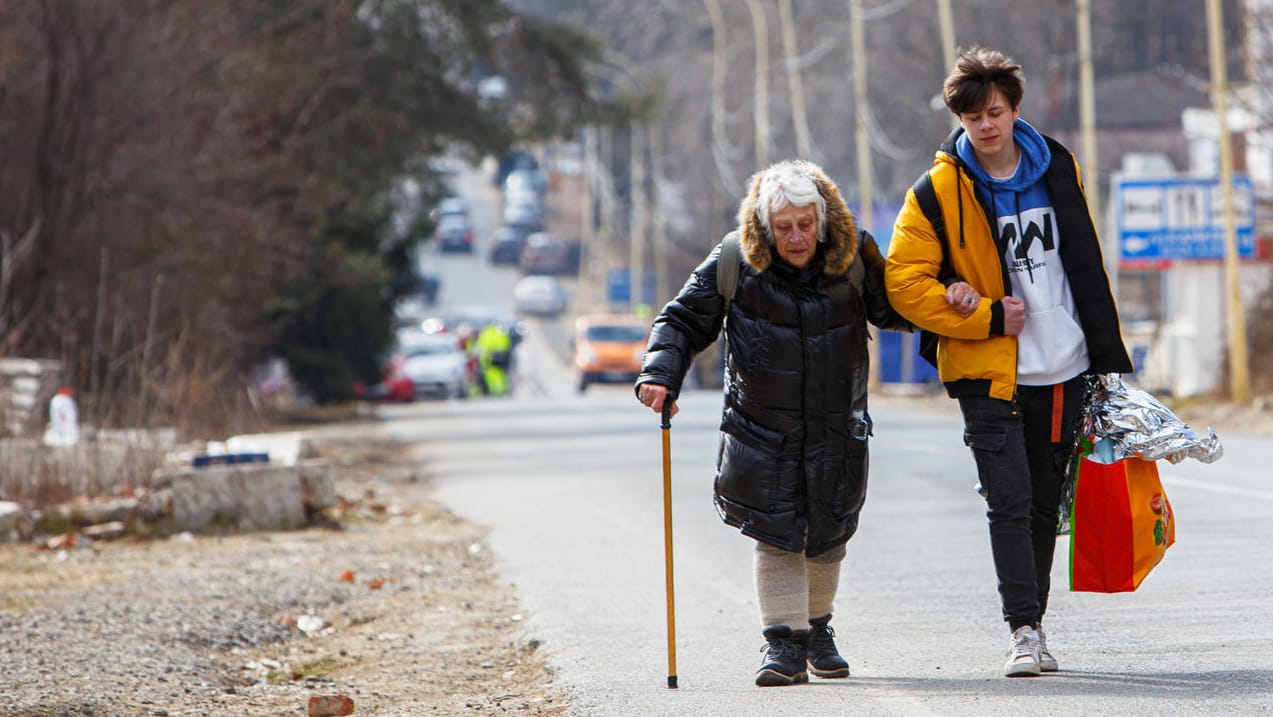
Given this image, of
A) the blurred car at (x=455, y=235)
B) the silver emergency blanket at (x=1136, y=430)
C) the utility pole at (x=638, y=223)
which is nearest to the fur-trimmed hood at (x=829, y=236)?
the silver emergency blanket at (x=1136, y=430)

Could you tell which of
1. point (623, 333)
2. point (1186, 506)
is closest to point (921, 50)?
point (623, 333)

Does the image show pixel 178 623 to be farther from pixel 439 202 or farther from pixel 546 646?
pixel 439 202

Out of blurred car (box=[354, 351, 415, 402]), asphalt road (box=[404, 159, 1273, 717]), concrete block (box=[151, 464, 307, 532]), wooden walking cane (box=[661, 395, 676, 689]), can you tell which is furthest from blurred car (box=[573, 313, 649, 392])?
wooden walking cane (box=[661, 395, 676, 689])

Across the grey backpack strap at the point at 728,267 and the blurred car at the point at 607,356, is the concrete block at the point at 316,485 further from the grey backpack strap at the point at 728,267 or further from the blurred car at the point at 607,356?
the blurred car at the point at 607,356

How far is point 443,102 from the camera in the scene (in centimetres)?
3381

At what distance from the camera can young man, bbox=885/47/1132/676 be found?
6.52m

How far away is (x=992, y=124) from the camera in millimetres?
6500

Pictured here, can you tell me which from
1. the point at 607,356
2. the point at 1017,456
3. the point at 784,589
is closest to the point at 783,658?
the point at 784,589

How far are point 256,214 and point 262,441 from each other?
980 cm

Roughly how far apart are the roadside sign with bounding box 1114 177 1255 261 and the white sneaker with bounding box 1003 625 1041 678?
88.1 ft

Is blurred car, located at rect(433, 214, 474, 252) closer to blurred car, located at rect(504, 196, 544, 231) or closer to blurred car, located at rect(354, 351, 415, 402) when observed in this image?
blurred car, located at rect(504, 196, 544, 231)

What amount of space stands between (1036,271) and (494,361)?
44154 millimetres

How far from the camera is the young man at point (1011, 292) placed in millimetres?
6520

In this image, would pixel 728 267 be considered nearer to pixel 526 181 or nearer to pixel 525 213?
pixel 525 213
